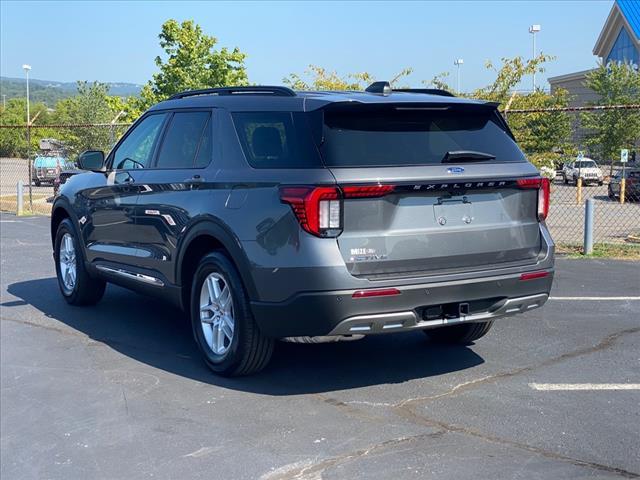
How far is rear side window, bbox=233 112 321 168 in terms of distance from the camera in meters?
4.87

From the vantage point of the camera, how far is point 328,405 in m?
4.94

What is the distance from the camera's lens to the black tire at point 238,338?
5.13 metres

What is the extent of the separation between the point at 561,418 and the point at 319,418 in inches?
54.2

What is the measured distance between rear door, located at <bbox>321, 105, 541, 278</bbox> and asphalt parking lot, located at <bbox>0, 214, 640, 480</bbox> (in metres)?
0.86

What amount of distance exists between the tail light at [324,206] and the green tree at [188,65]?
20.6 m

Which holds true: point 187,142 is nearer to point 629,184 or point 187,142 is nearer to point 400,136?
point 400,136

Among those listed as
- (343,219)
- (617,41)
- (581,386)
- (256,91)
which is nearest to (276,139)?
(256,91)

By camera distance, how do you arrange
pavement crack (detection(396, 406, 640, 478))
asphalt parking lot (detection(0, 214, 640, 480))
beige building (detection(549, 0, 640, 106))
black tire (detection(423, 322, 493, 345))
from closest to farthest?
pavement crack (detection(396, 406, 640, 478)) < asphalt parking lot (detection(0, 214, 640, 480)) < black tire (detection(423, 322, 493, 345)) < beige building (detection(549, 0, 640, 106))

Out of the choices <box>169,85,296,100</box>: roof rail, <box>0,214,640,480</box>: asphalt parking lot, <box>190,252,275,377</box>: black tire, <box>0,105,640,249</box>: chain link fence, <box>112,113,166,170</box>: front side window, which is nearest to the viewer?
<box>0,214,640,480</box>: asphalt parking lot

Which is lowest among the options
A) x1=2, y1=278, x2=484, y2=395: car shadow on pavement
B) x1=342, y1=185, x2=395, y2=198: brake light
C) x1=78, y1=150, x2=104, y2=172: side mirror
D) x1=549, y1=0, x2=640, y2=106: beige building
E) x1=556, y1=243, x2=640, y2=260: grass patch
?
x1=2, y1=278, x2=484, y2=395: car shadow on pavement

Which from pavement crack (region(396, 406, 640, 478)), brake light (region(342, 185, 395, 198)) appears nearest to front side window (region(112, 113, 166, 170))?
brake light (region(342, 185, 395, 198))

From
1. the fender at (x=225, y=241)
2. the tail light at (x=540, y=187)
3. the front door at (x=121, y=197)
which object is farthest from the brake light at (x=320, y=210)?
the front door at (x=121, y=197)

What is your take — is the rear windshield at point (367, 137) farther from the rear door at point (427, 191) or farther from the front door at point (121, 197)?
the front door at point (121, 197)

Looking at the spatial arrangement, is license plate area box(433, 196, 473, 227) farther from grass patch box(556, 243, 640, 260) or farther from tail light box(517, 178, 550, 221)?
grass patch box(556, 243, 640, 260)
